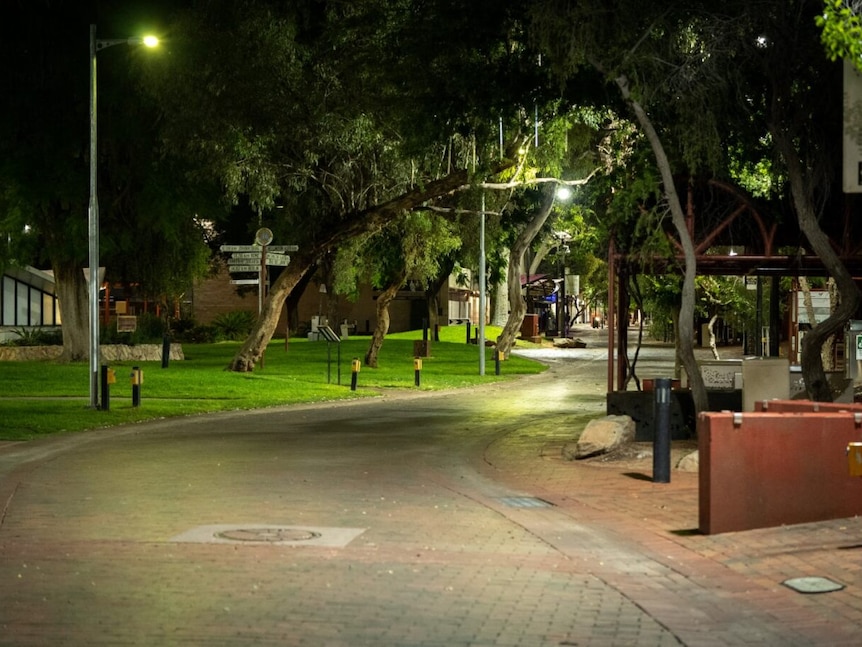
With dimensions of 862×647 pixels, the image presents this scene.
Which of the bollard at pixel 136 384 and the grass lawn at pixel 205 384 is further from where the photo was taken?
the bollard at pixel 136 384

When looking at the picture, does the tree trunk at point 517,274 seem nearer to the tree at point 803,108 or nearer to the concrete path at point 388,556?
the tree at point 803,108

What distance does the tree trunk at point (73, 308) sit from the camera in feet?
141

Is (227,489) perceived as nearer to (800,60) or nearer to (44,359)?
(800,60)

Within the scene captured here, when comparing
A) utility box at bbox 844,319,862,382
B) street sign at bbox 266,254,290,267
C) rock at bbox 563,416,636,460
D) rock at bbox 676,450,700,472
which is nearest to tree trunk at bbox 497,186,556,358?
street sign at bbox 266,254,290,267

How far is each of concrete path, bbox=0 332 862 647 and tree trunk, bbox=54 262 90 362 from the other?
25235 millimetres

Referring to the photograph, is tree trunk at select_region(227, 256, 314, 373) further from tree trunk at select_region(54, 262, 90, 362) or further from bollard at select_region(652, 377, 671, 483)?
bollard at select_region(652, 377, 671, 483)

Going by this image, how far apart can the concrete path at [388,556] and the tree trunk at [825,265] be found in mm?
2706

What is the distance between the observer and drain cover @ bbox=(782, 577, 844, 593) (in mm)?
8867

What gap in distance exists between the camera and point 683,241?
703 inches

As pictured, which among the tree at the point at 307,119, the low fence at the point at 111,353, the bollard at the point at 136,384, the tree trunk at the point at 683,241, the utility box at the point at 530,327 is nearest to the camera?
the tree trunk at the point at 683,241

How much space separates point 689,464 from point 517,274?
38.9 m

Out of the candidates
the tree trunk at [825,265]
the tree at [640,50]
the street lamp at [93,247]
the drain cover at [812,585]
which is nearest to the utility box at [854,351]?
the tree trunk at [825,265]

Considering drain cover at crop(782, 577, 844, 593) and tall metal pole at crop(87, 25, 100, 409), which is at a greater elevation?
tall metal pole at crop(87, 25, 100, 409)

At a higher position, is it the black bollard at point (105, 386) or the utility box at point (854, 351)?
the utility box at point (854, 351)
